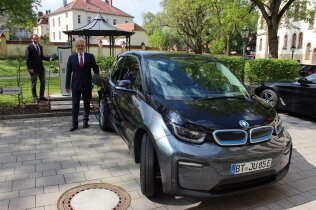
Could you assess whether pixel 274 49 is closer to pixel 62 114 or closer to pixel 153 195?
pixel 62 114

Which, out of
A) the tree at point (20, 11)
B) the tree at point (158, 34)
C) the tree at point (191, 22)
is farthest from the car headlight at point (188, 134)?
the tree at point (158, 34)

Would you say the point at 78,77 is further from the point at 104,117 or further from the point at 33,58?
the point at 33,58

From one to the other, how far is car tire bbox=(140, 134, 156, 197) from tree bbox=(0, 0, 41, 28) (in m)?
23.7

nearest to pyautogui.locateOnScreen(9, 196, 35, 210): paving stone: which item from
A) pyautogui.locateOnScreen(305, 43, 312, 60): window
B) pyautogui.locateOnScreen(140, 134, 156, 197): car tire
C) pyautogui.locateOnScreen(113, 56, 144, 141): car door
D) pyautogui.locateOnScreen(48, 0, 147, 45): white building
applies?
pyautogui.locateOnScreen(140, 134, 156, 197): car tire

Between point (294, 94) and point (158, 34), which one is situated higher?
point (158, 34)

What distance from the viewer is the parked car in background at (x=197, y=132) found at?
10.7ft

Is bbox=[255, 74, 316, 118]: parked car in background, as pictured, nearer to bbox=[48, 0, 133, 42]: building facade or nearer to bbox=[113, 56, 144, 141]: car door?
bbox=[113, 56, 144, 141]: car door

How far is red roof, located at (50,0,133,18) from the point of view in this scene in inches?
2904

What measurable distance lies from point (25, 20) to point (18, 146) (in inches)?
1077

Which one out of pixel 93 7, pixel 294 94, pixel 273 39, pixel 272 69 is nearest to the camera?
pixel 294 94

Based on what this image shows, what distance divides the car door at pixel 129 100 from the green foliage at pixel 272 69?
951 centimetres

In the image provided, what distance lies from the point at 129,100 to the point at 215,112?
1.48 m

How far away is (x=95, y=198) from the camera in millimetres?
3865

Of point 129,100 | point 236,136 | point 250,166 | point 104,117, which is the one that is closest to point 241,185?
point 250,166
